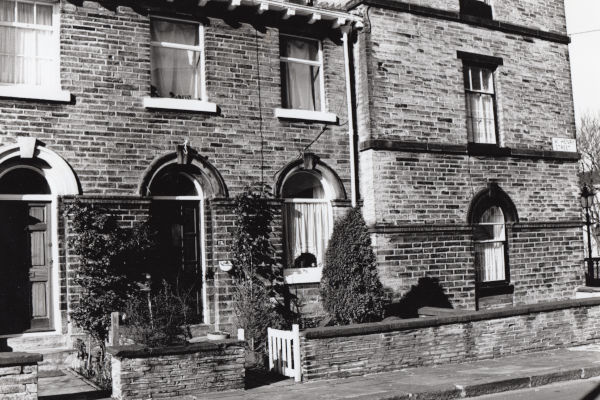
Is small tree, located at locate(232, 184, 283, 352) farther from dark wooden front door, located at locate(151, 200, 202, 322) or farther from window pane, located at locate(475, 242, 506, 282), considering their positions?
window pane, located at locate(475, 242, 506, 282)

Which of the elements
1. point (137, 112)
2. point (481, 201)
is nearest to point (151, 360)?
point (137, 112)

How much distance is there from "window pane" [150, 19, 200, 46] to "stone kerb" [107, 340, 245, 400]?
6250 millimetres

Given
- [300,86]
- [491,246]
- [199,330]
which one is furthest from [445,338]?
[300,86]

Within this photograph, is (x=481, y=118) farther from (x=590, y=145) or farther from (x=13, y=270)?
(x=590, y=145)

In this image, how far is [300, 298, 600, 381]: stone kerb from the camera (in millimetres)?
10008

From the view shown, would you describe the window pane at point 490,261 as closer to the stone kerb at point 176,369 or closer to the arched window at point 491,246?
the arched window at point 491,246

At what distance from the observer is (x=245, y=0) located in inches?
504

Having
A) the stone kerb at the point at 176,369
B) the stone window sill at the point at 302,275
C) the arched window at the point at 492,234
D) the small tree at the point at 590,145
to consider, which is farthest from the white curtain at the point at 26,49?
the small tree at the point at 590,145

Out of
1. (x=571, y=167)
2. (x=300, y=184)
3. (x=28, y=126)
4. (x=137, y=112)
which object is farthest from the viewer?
(x=571, y=167)

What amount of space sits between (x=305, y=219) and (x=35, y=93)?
5733mm

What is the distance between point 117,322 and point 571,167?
39.8 feet

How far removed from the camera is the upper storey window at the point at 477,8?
1564cm

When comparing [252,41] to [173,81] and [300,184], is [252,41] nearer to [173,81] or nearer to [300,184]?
[173,81]

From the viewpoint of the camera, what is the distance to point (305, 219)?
13.8 m
